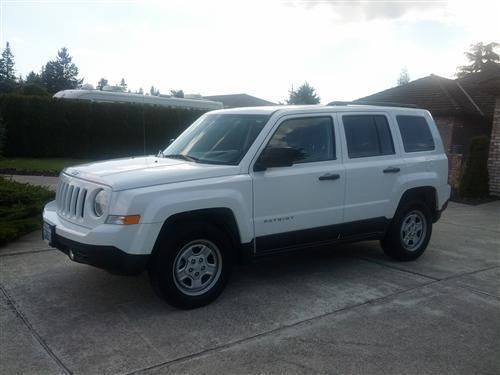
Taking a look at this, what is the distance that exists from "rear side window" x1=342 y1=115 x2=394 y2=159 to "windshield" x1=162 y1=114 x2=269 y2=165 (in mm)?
1122

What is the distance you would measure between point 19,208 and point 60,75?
7221 cm

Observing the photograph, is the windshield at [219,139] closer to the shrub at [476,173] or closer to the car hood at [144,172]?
the car hood at [144,172]

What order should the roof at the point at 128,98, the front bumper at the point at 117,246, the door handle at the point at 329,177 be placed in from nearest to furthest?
the front bumper at the point at 117,246 → the door handle at the point at 329,177 → the roof at the point at 128,98

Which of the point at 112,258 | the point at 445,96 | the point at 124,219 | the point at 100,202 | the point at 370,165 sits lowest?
the point at 112,258

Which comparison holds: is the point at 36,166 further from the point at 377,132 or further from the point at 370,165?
the point at 370,165

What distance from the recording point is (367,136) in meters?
6.34

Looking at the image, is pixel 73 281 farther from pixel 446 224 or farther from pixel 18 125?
pixel 18 125

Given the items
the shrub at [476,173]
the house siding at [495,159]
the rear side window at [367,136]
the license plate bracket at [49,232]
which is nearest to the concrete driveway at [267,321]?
the license plate bracket at [49,232]

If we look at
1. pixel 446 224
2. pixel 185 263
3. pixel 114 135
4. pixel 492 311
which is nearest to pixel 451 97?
pixel 446 224

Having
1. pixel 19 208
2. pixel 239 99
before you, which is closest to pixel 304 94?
pixel 239 99

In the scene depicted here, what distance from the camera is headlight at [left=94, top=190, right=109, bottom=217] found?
461cm

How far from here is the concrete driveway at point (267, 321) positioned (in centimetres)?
397

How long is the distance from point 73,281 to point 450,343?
3808mm

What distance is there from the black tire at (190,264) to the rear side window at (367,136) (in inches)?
79.5
